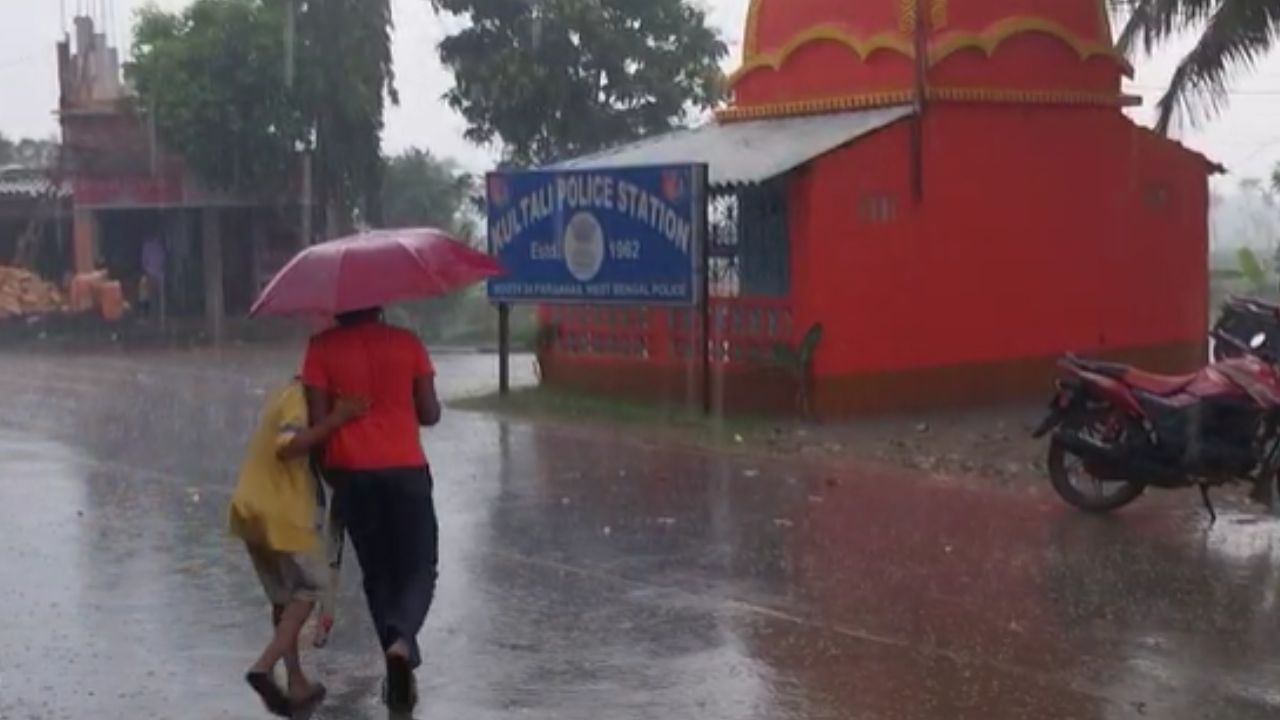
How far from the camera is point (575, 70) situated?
3372 centimetres

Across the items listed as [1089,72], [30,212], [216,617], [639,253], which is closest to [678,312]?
[639,253]

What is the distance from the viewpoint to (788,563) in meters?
10.4

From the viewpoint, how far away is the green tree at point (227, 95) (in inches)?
1409

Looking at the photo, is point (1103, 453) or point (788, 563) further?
point (1103, 453)

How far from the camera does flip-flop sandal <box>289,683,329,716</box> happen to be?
7.20 m

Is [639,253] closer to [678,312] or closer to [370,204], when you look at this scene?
[678,312]


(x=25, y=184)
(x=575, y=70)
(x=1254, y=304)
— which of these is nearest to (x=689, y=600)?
(x=1254, y=304)

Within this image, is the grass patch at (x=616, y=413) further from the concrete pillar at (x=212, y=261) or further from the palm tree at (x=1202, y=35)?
the concrete pillar at (x=212, y=261)

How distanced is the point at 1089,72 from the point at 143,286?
79.7 ft

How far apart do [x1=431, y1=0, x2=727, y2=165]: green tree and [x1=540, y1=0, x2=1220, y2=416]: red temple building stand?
13634 millimetres

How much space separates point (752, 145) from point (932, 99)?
5.60ft

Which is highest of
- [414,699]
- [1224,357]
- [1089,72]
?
[1089,72]

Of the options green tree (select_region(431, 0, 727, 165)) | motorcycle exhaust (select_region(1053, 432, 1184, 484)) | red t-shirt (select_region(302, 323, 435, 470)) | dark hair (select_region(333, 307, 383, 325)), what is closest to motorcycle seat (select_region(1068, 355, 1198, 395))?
motorcycle exhaust (select_region(1053, 432, 1184, 484))

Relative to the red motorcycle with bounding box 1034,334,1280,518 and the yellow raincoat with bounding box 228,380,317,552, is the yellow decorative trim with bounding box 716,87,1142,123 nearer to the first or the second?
the red motorcycle with bounding box 1034,334,1280,518
